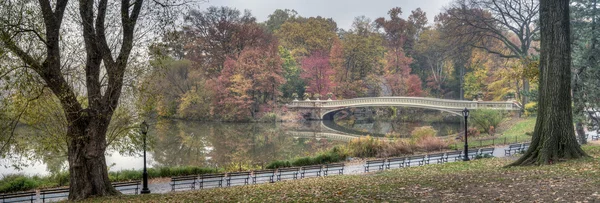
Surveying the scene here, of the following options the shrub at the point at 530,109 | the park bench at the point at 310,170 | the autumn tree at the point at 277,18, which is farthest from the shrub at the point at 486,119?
the autumn tree at the point at 277,18

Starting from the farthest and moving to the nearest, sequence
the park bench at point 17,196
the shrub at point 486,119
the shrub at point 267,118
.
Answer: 1. the shrub at point 267,118
2. the shrub at point 486,119
3. the park bench at point 17,196

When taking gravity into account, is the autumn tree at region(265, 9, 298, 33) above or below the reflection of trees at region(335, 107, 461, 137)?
above

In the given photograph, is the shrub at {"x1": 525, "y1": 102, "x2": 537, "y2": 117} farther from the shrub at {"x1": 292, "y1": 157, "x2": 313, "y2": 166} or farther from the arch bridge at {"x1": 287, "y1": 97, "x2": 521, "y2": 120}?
the shrub at {"x1": 292, "y1": 157, "x2": 313, "y2": 166}

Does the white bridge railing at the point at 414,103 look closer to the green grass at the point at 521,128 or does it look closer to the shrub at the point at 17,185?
the green grass at the point at 521,128

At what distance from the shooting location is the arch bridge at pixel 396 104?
37963 millimetres

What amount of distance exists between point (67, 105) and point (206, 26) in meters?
40.8

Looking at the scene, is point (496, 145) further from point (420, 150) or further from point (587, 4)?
point (587, 4)

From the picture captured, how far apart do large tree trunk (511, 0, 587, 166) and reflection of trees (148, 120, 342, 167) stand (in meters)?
15.3

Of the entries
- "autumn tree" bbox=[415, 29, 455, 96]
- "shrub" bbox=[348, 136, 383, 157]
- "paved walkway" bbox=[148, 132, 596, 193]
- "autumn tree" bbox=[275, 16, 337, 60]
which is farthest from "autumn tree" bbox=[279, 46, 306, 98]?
"paved walkway" bbox=[148, 132, 596, 193]

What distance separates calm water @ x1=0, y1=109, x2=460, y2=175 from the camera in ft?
79.7

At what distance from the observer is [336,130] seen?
4238 centimetres

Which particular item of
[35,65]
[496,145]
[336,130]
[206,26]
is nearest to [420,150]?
[496,145]

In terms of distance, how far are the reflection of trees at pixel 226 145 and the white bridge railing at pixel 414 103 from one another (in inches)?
317

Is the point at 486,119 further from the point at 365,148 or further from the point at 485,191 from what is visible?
the point at 485,191
